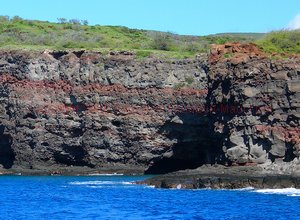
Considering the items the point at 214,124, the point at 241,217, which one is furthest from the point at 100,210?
the point at 214,124

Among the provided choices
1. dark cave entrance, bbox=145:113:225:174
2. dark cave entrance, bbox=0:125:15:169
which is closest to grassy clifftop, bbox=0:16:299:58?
dark cave entrance, bbox=145:113:225:174

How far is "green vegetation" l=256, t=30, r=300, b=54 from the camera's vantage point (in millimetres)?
78188

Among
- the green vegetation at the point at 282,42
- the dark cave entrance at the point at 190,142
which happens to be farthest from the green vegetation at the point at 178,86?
the green vegetation at the point at 282,42

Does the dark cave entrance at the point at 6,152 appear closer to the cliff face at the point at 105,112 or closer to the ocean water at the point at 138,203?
the cliff face at the point at 105,112

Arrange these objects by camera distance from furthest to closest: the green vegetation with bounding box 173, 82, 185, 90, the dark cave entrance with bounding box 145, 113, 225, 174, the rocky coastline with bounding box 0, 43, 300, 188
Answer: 1. the green vegetation with bounding box 173, 82, 185, 90
2. the rocky coastline with bounding box 0, 43, 300, 188
3. the dark cave entrance with bounding box 145, 113, 225, 174

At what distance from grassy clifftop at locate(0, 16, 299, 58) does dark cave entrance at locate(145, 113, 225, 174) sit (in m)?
8.77

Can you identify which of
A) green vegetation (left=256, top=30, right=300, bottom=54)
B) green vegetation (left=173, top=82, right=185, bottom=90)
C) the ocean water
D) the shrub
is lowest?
the ocean water

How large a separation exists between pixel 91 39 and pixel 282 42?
36638mm

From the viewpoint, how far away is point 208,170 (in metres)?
72.3

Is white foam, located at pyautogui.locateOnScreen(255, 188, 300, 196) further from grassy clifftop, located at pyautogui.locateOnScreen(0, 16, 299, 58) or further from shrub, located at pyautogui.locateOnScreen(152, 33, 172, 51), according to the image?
shrub, located at pyautogui.locateOnScreen(152, 33, 172, 51)

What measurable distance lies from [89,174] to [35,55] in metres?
15.2

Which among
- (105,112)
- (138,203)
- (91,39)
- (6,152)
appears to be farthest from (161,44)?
(138,203)

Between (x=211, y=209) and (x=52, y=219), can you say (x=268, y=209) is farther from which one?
(x=52, y=219)

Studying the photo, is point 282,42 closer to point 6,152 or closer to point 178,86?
point 178,86
